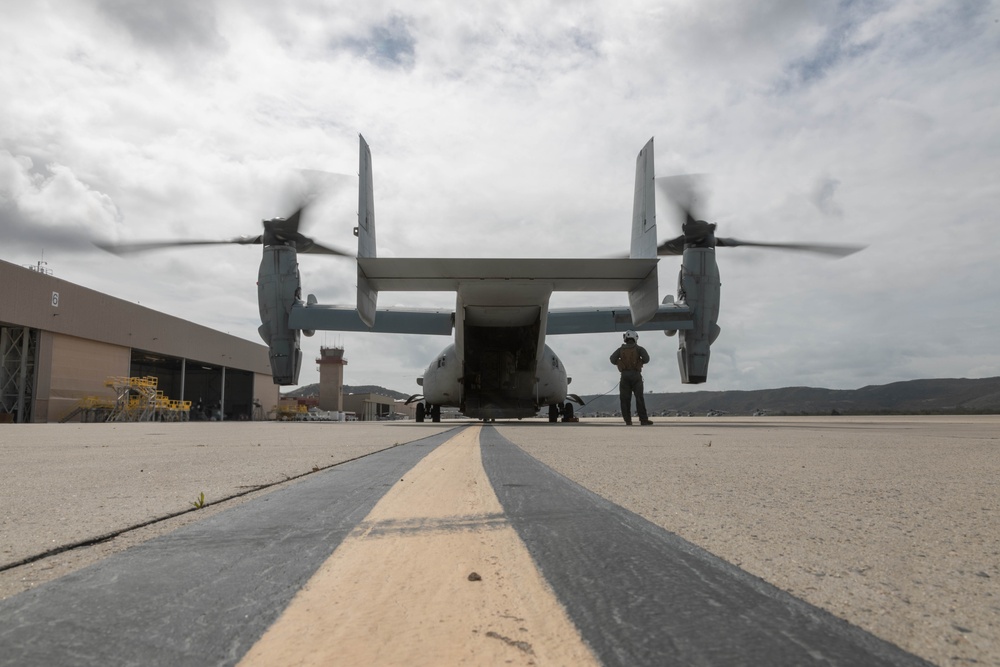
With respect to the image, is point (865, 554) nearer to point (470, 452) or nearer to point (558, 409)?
point (470, 452)

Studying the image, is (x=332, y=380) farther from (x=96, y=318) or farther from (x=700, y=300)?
(x=700, y=300)

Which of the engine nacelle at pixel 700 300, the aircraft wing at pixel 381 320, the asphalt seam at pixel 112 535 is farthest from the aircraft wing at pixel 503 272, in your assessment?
the asphalt seam at pixel 112 535

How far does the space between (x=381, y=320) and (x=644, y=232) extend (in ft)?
29.4

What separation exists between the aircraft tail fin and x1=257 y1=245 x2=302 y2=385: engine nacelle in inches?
380

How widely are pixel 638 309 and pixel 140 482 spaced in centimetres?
990

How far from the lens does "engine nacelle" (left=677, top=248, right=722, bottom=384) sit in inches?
683

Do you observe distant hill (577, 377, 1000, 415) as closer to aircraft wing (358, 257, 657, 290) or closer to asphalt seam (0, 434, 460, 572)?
aircraft wing (358, 257, 657, 290)

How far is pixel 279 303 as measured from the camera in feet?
59.0

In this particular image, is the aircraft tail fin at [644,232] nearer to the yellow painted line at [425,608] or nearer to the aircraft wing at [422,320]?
the aircraft wing at [422,320]

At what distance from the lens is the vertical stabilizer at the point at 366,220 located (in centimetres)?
1148

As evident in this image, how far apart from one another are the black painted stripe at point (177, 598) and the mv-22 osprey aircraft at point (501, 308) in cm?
920

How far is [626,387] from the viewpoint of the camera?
12.9 m

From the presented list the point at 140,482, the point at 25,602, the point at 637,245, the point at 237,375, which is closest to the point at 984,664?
the point at 25,602

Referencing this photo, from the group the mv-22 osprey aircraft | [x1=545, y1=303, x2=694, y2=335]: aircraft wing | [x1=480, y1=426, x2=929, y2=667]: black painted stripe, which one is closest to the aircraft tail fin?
the mv-22 osprey aircraft
